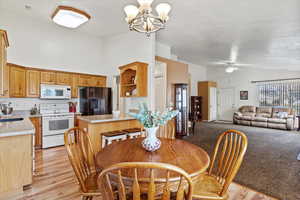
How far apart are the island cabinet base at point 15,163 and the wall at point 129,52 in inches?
104

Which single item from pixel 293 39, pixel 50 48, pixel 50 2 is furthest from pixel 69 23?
pixel 293 39

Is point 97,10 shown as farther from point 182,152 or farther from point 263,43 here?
point 263,43

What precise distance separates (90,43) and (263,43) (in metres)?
5.54

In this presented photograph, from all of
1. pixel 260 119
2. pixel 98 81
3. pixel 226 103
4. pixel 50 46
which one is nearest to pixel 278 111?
pixel 260 119

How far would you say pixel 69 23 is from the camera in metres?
3.45

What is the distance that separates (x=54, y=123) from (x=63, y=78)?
4.37 feet

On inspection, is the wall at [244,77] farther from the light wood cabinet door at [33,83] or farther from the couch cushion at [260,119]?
the light wood cabinet door at [33,83]

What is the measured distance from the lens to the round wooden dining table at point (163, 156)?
1204 mm

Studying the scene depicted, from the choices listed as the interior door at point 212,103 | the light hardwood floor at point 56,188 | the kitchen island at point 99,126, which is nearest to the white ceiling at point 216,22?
the kitchen island at point 99,126

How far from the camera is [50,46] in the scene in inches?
177

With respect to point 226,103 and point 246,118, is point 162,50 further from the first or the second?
point 226,103

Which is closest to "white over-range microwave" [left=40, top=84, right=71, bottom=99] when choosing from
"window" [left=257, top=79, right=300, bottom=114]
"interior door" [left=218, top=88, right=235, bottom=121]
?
"interior door" [left=218, top=88, right=235, bottom=121]

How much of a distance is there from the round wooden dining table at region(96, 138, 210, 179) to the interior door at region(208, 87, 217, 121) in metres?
7.86

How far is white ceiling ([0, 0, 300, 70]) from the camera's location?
3.07m
